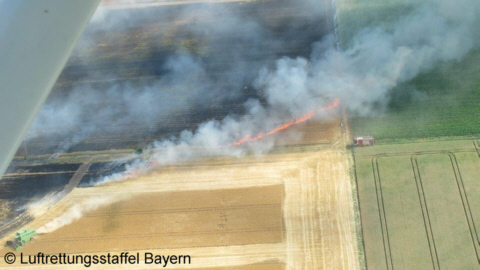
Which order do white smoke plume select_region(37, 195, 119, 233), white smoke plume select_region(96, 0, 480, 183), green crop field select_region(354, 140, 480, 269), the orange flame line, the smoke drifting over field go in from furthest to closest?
the smoke drifting over field → white smoke plume select_region(96, 0, 480, 183) → the orange flame line → white smoke plume select_region(37, 195, 119, 233) → green crop field select_region(354, 140, 480, 269)

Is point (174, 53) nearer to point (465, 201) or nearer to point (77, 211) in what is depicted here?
point (77, 211)

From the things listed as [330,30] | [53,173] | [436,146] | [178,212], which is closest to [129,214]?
[178,212]

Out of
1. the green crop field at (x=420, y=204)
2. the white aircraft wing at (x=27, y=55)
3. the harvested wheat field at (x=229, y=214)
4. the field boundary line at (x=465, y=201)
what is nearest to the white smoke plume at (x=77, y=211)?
the harvested wheat field at (x=229, y=214)

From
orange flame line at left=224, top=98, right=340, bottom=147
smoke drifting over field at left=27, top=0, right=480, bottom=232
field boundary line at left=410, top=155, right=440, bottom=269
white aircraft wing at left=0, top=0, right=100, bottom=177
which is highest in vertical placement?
smoke drifting over field at left=27, top=0, right=480, bottom=232

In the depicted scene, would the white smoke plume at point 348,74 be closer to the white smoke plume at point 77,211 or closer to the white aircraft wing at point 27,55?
the white smoke plume at point 77,211

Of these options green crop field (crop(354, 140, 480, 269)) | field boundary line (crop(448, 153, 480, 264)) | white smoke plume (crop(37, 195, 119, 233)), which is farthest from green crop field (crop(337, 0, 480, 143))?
white smoke plume (crop(37, 195, 119, 233))

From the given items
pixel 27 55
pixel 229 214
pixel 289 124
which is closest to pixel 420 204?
pixel 289 124

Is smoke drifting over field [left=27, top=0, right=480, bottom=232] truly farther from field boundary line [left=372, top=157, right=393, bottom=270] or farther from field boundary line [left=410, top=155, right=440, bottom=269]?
field boundary line [left=410, top=155, right=440, bottom=269]
